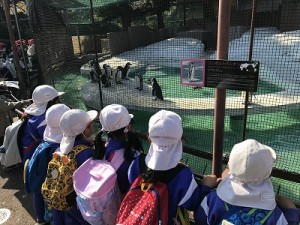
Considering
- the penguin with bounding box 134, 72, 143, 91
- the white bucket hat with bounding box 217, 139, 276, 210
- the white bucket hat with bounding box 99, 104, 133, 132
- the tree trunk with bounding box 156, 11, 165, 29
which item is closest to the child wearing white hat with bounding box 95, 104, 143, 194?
the white bucket hat with bounding box 99, 104, 133, 132

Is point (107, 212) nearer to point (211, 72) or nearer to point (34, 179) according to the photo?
point (34, 179)

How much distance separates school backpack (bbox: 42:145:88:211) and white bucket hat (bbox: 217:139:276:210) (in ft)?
3.86

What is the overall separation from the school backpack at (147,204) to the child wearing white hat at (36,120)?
1524 mm

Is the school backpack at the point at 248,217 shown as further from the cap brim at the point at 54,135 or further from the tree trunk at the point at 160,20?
the tree trunk at the point at 160,20

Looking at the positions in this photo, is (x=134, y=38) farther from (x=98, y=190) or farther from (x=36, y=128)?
(x=98, y=190)

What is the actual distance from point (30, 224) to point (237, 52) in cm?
710

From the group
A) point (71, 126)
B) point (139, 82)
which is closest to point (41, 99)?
point (71, 126)

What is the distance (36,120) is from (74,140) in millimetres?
876

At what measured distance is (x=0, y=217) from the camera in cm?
314

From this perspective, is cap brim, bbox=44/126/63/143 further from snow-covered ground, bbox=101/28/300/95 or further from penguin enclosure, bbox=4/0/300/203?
snow-covered ground, bbox=101/28/300/95

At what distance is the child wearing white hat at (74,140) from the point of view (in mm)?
2279

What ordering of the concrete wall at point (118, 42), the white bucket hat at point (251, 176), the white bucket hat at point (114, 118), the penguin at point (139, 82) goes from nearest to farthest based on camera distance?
the white bucket hat at point (251, 176) → the white bucket hat at point (114, 118) → the penguin at point (139, 82) → the concrete wall at point (118, 42)

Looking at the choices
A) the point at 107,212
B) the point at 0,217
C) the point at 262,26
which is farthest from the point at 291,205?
the point at 262,26

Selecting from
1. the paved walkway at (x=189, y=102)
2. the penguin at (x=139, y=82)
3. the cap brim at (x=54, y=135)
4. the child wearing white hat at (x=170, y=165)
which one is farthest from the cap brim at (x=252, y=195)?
the penguin at (x=139, y=82)
